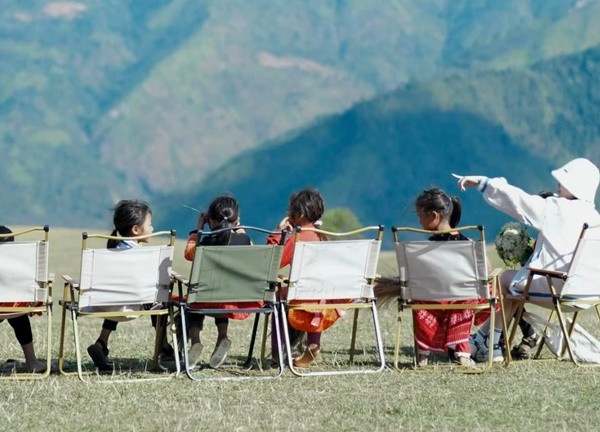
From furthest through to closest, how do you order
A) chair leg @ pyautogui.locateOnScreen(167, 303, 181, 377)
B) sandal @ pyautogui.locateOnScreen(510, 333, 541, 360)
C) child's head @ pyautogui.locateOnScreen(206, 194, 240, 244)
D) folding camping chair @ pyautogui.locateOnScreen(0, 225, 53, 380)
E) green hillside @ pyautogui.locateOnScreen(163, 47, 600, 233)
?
green hillside @ pyautogui.locateOnScreen(163, 47, 600, 233) → sandal @ pyautogui.locateOnScreen(510, 333, 541, 360) → child's head @ pyautogui.locateOnScreen(206, 194, 240, 244) → chair leg @ pyautogui.locateOnScreen(167, 303, 181, 377) → folding camping chair @ pyautogui.locateOnScreen(0, 225, 53, 380)

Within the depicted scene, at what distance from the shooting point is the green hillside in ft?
153

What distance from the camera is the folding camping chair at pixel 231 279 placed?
6.09 metres

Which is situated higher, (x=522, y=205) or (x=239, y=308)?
(x=522, y=205)

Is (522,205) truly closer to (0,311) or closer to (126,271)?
(126,271)

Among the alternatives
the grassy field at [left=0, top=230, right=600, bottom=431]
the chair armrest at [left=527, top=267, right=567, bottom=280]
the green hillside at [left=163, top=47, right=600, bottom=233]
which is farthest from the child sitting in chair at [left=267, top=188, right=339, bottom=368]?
the green hillside at [left=163, top=47, right=600, bottom=233]

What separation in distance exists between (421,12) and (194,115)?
14418 mm

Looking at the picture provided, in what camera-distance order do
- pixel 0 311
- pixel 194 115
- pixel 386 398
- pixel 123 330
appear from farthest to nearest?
pixel 194 115 → pixel 123 330 → pixel 0 311 → pixel 386 398

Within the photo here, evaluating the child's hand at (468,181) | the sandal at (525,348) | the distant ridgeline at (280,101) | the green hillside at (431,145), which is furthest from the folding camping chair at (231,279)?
the distant ridgeline at (280,101)

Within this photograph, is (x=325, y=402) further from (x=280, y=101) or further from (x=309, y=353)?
(x=280, y=101)

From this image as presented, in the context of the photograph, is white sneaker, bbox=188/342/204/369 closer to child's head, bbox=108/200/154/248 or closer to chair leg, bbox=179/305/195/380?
chair leg, bbox=179/305/195/380

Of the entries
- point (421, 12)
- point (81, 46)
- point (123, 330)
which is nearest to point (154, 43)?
point (81, 46)

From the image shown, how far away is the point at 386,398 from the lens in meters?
5.43

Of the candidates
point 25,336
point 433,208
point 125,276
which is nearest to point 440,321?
point 433,208

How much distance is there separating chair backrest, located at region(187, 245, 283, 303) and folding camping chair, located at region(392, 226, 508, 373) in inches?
27.2
